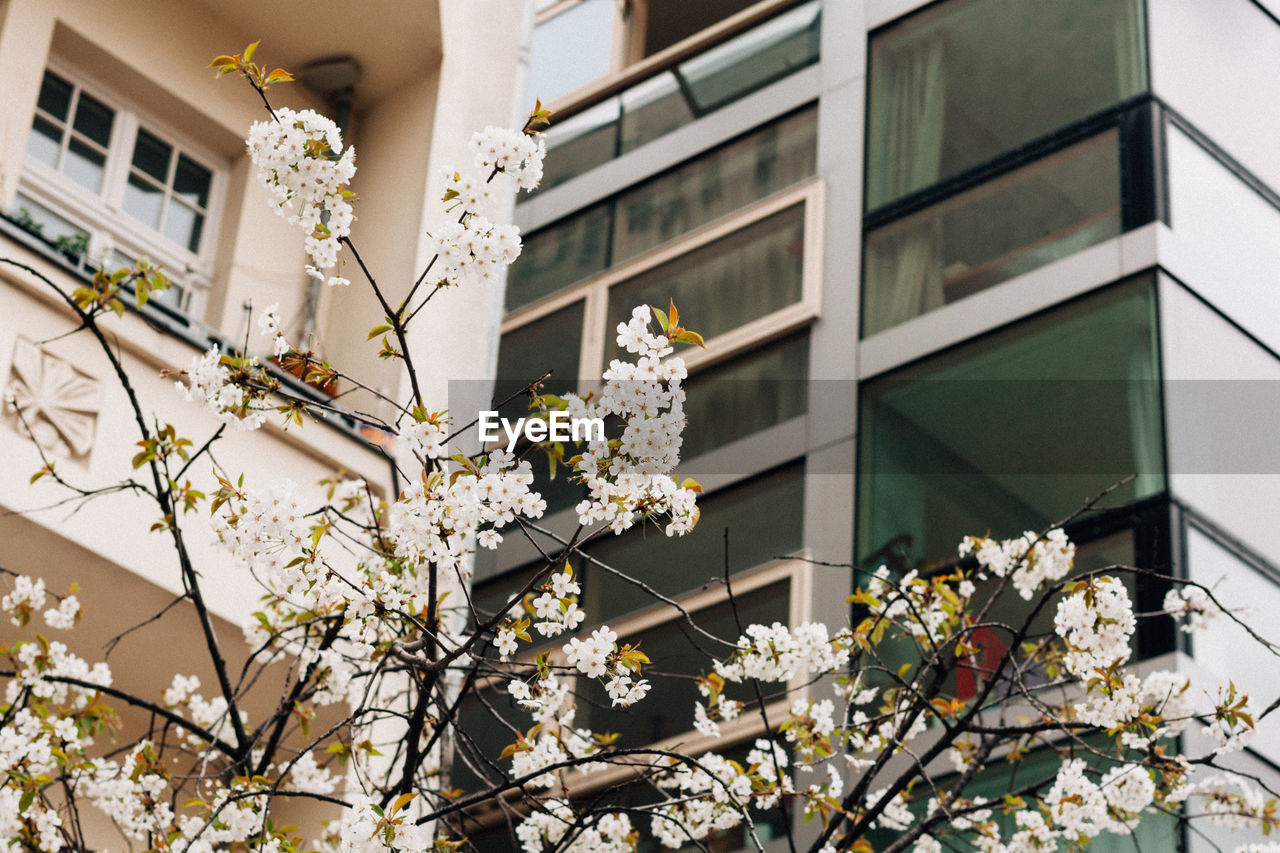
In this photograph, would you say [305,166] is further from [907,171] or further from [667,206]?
[667,206]

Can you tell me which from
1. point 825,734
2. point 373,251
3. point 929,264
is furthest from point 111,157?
point 929,264

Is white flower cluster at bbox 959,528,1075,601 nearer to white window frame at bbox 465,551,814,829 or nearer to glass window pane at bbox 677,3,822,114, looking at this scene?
white window frame at bbox 465,551,814,829

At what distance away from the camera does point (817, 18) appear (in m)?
15.2

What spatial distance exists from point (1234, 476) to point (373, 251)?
228 inches

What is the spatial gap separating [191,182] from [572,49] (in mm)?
8520

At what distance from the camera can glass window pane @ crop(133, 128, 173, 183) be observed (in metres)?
9.59

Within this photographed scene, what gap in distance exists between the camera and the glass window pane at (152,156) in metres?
9.59

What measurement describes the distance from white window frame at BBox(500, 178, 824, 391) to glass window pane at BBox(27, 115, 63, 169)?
5.58 meters

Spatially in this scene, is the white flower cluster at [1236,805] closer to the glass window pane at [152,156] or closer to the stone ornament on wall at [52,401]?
the stone ornament on wall at [52,401]

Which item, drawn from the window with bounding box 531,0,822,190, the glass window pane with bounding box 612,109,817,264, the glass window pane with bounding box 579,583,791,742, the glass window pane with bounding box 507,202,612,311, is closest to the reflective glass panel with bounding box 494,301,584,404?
the glass window pane with bounding box 507,202,612,311

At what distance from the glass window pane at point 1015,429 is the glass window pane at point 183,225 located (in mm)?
5034

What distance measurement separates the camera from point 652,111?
1636 centimetres

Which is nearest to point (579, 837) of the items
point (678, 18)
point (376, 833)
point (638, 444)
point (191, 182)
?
point (376, 833)

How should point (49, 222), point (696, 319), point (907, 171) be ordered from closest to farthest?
point (49, 222)
point (907, 171)
point (696, 319)
